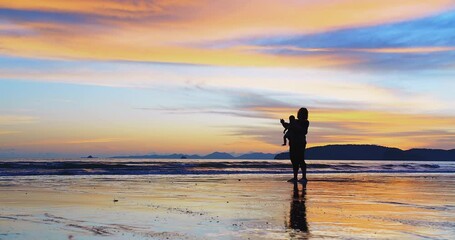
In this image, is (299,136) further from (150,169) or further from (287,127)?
(150,169)

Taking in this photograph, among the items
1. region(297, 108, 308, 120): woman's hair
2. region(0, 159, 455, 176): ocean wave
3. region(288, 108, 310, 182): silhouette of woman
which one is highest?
region(297, 108, 308, 120): woman's hair

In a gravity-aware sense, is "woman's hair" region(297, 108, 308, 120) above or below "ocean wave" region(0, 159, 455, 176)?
above

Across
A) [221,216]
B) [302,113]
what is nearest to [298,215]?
[221,216]

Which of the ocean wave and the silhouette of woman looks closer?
the silhouette of woman

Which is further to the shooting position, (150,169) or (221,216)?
(150,169)

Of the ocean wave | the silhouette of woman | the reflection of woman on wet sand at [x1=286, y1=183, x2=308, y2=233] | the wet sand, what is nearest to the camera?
the wet sand

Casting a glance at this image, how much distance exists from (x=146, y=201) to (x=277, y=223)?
4.40m

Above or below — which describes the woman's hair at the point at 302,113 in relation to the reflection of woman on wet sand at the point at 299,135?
above

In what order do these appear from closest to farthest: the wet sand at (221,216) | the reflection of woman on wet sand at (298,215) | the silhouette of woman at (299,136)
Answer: the wet sand at (221,216)
the reflection of woman on wet sand at (298,215)
the silhouette of woman at (299,136)

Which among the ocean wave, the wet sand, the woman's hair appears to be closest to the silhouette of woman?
the woman's hair

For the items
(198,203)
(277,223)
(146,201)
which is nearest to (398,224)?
(277,223)

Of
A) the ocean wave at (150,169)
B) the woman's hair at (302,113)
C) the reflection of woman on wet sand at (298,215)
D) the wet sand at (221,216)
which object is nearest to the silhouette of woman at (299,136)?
the woman's hair at (302,113)

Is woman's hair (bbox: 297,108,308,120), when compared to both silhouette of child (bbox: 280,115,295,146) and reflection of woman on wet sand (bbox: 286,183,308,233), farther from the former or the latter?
reflection of woman on wet sand (bbox: 286,183,308,233)

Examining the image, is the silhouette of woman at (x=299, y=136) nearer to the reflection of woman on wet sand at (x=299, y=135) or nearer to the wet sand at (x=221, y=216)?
the reflection of woman on wet sand at (x=299, y=135)
